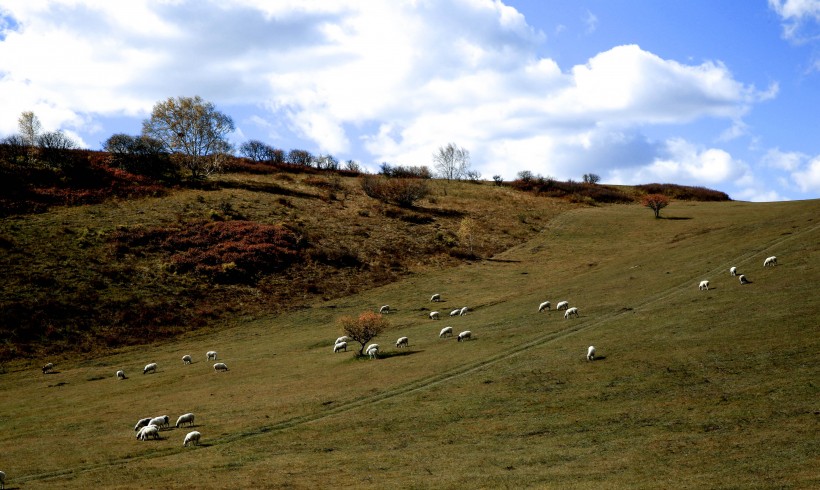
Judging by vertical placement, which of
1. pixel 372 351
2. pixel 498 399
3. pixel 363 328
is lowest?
pixel 498 399

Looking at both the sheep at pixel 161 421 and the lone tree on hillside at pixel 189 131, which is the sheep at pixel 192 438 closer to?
the sheep at pixel 161 421

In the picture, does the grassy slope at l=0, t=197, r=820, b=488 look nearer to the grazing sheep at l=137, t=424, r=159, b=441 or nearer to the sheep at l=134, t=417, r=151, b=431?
the grazing sheep at l=137, t=424, r=159, b=441

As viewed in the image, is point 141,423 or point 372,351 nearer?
point 141,423

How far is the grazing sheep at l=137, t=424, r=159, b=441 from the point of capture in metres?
31.7

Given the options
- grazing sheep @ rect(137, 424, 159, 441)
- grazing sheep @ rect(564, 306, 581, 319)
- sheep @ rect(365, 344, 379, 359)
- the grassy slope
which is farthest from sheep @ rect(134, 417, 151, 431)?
grazing sheep @ rect(564, 306, 581, 319)

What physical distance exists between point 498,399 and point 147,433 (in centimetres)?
1777

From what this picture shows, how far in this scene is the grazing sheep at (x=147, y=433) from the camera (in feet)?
104

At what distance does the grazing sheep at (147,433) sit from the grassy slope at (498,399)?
501mm

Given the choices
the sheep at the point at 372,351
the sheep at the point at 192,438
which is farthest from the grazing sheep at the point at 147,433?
the sheep at the point at 372,351

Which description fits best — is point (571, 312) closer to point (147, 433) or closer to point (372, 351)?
point (372, 351)

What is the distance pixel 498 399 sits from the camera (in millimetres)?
32781

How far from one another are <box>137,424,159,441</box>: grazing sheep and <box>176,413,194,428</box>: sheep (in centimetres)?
179

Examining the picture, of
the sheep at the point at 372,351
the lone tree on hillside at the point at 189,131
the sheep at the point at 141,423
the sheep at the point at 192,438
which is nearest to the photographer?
the sheep at the point at 192,438

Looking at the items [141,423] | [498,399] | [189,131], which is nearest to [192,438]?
[141,423]
